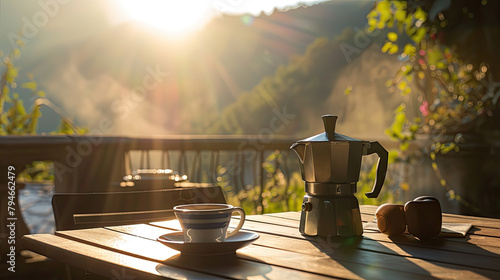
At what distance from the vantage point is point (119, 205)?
156 cm

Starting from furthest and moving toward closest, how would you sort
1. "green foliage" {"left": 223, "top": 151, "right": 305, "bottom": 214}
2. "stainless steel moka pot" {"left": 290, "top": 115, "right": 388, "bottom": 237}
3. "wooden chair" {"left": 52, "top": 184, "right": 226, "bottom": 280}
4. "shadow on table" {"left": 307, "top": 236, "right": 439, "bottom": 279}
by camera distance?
"green foliage" {"left": 223, "top": 151, "right": 305, "bottom": 214} < "wooden chair" {"left": 52, "top": 184, "right": 226, "bottom": 280} < "stainless steel moka pot" {"left": 290, "top": 115, "right": 388, "bottom": 237} < "shadow on table" {"left": 307, "top": 236, "right": 439, "bottom": 279}

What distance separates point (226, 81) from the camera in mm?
15914

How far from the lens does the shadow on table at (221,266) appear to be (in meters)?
0.85

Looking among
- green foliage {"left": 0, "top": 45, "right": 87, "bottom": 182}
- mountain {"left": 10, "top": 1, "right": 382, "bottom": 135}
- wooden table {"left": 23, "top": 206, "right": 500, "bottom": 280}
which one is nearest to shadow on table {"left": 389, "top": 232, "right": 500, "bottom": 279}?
wooden table {"left": 23, "top": 206, "right": 500, "bottom": 280}

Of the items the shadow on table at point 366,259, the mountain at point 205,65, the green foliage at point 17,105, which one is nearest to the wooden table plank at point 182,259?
the shadow on table at point 366,259

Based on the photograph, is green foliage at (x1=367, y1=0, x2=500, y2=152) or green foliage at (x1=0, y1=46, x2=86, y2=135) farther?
green foliage at (x1=0, y1=46, x2=86, y2=135)

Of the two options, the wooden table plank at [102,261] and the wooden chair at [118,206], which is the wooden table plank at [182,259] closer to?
the wooden table plank at [102,261]

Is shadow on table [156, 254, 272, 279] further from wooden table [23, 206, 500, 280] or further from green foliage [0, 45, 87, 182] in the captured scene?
green foliage [0, 45, 87, 182]

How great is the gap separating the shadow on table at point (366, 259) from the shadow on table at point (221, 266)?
156mm

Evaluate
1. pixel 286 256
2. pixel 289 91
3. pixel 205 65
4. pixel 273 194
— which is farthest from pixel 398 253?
pixel 205 65

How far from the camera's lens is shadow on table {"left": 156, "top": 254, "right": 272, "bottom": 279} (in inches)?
33.5

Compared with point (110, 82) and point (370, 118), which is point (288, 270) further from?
point (110, 82)

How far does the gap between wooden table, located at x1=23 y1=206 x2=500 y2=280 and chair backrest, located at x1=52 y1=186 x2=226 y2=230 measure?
0.18 metres

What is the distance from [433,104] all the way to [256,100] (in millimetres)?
11397
